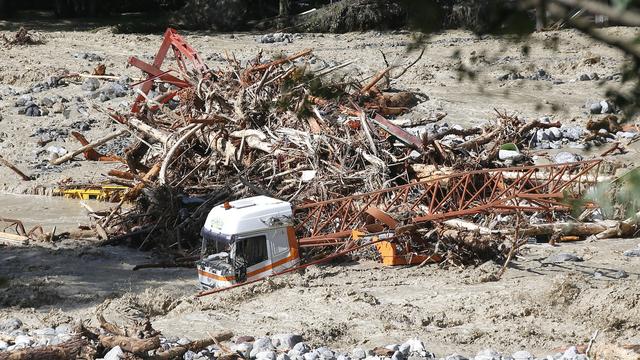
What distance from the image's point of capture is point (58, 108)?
20.6 m

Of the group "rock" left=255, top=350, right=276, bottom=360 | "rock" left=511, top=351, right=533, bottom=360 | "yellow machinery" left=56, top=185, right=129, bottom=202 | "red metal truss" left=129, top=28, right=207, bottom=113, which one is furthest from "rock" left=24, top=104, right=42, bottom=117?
"rock" left=511, top=351, right=533, bottom=360

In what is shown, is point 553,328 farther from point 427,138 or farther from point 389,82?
point 389,82

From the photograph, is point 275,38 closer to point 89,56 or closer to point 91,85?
point 89,56

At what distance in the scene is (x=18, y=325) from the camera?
966 centimetres

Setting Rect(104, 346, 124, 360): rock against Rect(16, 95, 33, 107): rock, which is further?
Rect(16, 95, 33, 107): rock

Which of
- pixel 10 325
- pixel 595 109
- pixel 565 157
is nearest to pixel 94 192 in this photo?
pixel 10 325

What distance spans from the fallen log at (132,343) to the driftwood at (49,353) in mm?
220

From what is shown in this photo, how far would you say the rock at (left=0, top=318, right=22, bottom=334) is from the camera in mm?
9448

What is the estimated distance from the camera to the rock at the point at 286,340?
8.56 m

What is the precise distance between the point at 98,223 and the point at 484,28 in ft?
39.9

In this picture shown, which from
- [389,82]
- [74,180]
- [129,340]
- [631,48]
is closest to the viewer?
[631,48]

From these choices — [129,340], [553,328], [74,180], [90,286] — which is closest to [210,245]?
[90,286]

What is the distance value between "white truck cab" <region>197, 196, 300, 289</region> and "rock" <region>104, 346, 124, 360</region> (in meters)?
2.87

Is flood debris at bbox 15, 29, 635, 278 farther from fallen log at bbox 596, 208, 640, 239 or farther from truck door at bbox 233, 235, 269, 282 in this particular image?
truck door at bbox 233, 235, 269, 282
